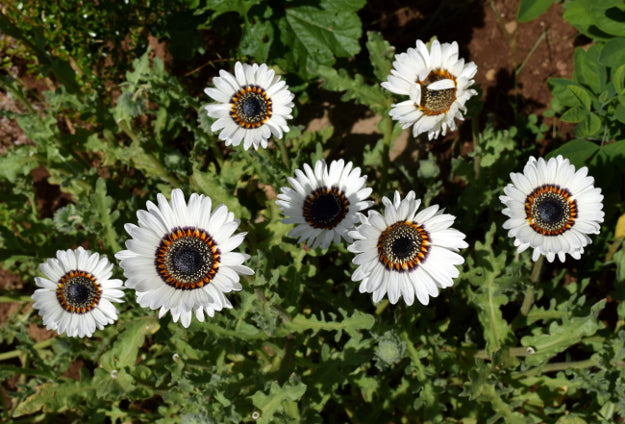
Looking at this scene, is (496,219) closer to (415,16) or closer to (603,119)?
(603,119)

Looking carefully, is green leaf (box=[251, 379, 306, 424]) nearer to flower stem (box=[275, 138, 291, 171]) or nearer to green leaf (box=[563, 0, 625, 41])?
flower stem (box=[275, 138, 291, 171])

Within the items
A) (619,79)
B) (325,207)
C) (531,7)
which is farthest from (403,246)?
(531,7)

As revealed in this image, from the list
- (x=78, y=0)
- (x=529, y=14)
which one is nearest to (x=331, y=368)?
(x=529, y=14)

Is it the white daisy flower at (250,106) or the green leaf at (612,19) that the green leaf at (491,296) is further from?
the white daisy flower at (250,106)

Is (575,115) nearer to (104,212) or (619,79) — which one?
(619,79)

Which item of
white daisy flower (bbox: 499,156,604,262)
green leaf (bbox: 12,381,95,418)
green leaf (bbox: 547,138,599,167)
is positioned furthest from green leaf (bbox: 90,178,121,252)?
green leaf (bbox: 547,138,599,167)

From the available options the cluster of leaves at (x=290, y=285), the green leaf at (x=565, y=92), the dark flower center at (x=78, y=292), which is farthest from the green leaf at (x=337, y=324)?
the green leaf at (x=565, y=92)
